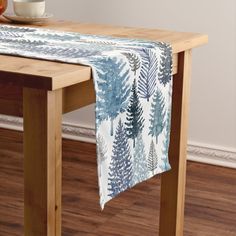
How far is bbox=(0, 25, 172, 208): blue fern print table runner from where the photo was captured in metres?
1.55

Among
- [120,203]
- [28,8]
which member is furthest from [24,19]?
[120,203]

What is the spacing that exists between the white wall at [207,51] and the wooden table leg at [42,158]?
1.75 meters

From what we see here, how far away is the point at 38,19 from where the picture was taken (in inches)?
84.2

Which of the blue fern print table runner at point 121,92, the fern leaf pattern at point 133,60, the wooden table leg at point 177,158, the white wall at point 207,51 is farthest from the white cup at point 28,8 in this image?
the white wall at point 207,51

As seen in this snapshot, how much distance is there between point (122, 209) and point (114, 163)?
104cm

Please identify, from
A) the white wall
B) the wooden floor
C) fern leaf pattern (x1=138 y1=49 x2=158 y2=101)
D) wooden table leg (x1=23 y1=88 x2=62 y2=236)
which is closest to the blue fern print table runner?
fern leaf pattern (x1=138 y1=49 x2=158 y2=101)

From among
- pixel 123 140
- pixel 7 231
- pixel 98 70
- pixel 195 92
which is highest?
pixel 98 70

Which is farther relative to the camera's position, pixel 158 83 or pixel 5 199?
pixel 5 199

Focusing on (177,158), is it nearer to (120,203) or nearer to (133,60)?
(133,60)

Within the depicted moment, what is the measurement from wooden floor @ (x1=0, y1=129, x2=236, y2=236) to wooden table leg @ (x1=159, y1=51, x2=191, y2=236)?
13.0 inches

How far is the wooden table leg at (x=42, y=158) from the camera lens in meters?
1.42

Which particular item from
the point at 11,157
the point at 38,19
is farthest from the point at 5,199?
the point at 38,19

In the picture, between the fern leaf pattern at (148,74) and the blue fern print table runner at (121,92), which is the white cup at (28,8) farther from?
the fern leaf pattern at (148,74)

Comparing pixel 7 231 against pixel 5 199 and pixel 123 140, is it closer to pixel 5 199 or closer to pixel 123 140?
pixel 5 199
